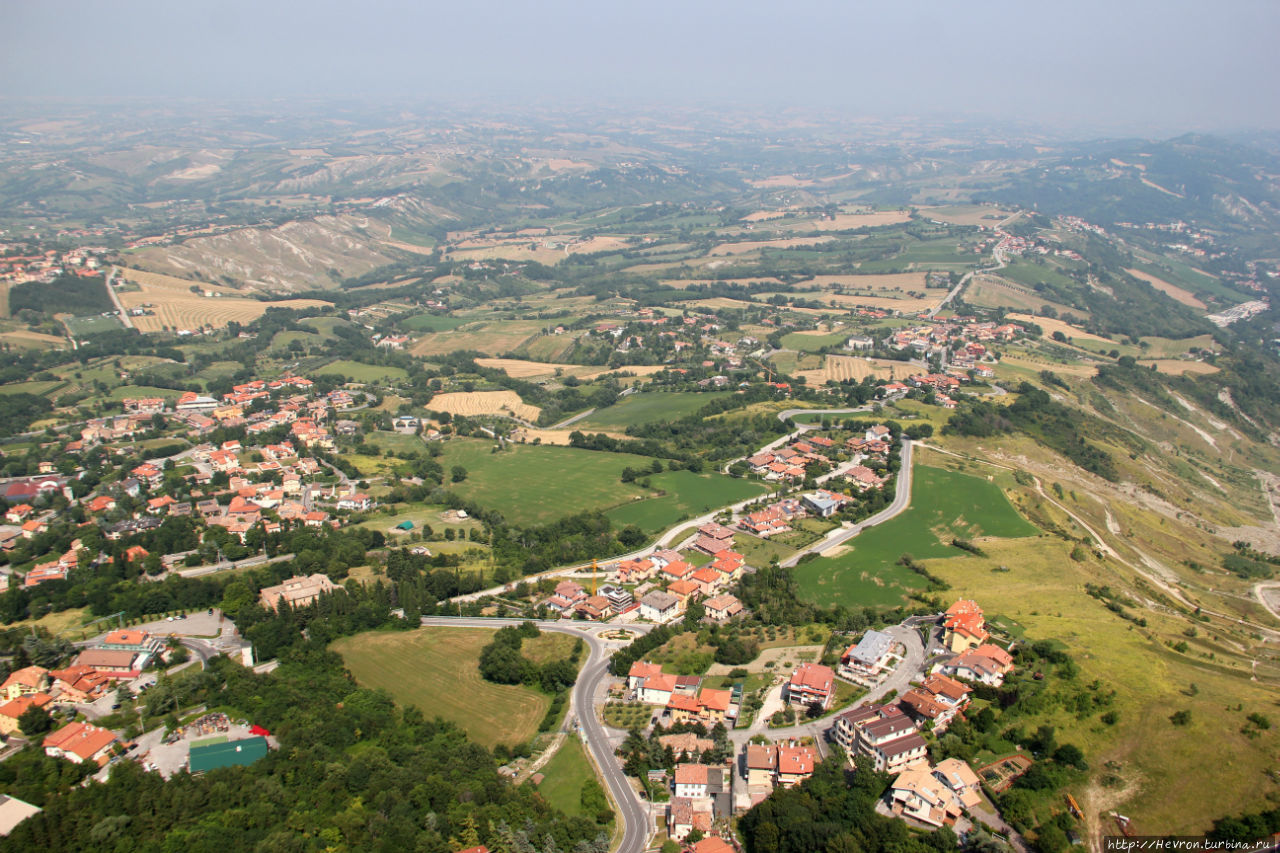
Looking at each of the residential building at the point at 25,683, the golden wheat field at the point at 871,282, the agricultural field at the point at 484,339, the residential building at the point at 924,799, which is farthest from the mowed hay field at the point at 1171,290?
the residential building at the point at 25,683

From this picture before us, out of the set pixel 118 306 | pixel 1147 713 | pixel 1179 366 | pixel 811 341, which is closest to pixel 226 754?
pixel 1147 713

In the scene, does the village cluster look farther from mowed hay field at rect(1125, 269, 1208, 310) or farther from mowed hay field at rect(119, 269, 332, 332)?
mowed hay field at rect(1125, 269, 1208, 310)

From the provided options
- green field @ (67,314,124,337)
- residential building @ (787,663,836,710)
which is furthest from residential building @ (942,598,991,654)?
green field @ (67,314,124,337)

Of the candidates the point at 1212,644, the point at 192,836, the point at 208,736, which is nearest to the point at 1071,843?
the point at 1212,644

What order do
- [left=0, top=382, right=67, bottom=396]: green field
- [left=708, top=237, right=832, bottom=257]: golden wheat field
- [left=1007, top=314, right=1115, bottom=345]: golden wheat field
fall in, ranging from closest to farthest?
1. [left=0, top=382, right=67, bottom=396]: green field
2. [left=1007, top=314, right=1115, bottom=345]: golden wheat field
3. [left=708, top=237, right=832, bottom=257]: golden wheat field

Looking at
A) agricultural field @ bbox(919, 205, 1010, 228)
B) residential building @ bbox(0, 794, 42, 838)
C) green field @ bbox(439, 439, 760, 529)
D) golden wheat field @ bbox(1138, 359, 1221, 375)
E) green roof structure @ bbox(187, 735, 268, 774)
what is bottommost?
green field @ bbox(439, 439, 760, 529)

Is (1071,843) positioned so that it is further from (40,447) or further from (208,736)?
(40,447)

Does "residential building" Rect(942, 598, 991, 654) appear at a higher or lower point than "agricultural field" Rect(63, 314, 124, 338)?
higher
